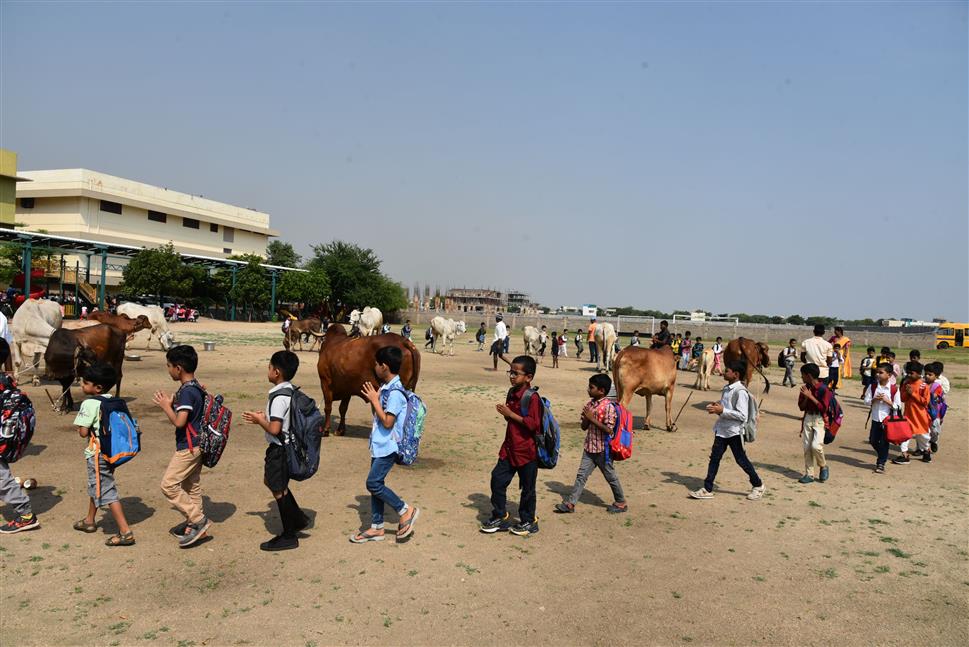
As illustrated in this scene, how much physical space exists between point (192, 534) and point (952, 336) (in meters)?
55.9

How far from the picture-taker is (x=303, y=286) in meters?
49.3

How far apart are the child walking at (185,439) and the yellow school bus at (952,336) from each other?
178 ft

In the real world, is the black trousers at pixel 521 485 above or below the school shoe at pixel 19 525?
above

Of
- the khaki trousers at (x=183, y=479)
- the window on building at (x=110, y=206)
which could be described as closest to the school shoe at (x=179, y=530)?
the khaki trousers at (x=183, y=479)

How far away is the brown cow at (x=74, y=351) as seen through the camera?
10195 millimetres

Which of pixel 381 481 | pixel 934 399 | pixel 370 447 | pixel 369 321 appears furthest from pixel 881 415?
pixel 369 321

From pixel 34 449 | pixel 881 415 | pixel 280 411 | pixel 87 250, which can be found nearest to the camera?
pixel 280 411

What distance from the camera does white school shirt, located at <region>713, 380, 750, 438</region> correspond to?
23.5ft

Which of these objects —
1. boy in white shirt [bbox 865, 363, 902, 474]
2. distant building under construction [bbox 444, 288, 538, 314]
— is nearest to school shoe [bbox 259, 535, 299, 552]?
boy in white shirt [bbox 865, 363, 902, 474]

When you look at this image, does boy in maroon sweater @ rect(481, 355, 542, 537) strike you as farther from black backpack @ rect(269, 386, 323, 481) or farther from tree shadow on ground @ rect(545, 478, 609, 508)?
black backpack @ rect(269, 386, 323, 481)

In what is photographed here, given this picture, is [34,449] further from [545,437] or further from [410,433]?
[545,437]

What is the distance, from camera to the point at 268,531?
229 inches

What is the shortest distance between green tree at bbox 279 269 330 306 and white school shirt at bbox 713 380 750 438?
44643 millimetres

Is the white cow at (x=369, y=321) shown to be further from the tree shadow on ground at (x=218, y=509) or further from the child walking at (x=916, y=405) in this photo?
the tree shadow on ground at (x=218, y=509)
